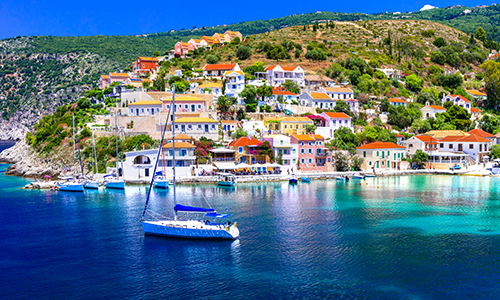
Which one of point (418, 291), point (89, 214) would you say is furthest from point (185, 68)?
point (418, 291)

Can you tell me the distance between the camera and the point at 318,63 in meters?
123

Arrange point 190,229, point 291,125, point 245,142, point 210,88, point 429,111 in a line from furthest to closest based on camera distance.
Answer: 1. point 429,111
2. point 210,88
3. point 291,125
4. point 245,142
5. point 190,229

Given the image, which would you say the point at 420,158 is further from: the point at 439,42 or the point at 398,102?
the point at 439,42

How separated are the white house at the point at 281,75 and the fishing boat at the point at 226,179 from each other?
141 feet

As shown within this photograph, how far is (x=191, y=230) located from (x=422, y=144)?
192 feet

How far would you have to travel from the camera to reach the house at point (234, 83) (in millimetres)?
93188

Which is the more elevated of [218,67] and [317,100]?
[218,67]

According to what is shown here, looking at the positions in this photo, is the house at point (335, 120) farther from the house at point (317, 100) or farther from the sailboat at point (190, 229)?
the sailboat at point (190, 229)

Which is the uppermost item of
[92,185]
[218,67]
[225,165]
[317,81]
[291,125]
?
[218,67]

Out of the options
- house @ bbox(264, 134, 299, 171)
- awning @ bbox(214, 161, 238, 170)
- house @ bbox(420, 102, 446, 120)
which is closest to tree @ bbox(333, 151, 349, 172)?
house @ bbox(264, 134, 299, 171)

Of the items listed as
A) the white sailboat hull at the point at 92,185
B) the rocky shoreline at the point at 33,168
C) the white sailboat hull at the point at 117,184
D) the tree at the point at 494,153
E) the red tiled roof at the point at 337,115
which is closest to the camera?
the white sailboat hull at the point at 117,184

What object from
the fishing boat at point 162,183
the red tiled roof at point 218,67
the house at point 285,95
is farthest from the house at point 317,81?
the fishing boat at point 162,183

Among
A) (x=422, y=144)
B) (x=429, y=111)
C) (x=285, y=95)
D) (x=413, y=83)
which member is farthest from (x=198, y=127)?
(x=413, y=83)

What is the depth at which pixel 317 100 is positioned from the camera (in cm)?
9138
